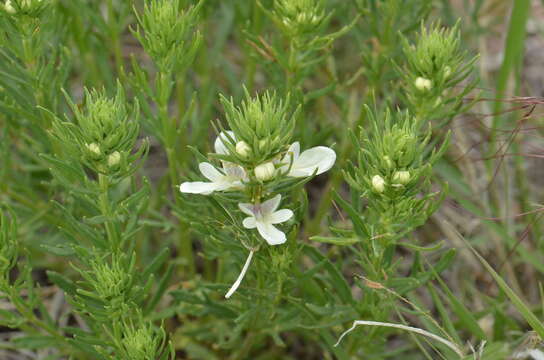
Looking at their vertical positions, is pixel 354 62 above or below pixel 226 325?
above

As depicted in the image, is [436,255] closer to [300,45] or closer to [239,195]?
[300,45]

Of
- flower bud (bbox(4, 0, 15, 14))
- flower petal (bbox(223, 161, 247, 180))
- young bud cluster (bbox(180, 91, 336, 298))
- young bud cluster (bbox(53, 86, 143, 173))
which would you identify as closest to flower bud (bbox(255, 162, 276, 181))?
young bud cluster (bbox(180, 91, 336, 298))

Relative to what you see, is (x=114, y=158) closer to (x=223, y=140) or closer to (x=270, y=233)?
(x=223, y=140)

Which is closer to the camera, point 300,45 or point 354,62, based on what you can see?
point 300,45

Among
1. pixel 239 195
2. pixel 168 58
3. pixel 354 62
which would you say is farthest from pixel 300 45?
pixel 354 62

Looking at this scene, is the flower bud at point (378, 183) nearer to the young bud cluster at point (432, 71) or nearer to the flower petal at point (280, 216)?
the flower petal at point (280, 216)

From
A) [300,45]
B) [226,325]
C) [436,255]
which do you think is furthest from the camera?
[436,255]

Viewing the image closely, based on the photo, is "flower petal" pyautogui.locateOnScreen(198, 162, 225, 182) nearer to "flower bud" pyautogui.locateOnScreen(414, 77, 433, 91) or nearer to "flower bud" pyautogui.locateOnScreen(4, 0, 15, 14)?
"flower bud" pyautogui.locateOnScreen(414, 77, 433, 91)
